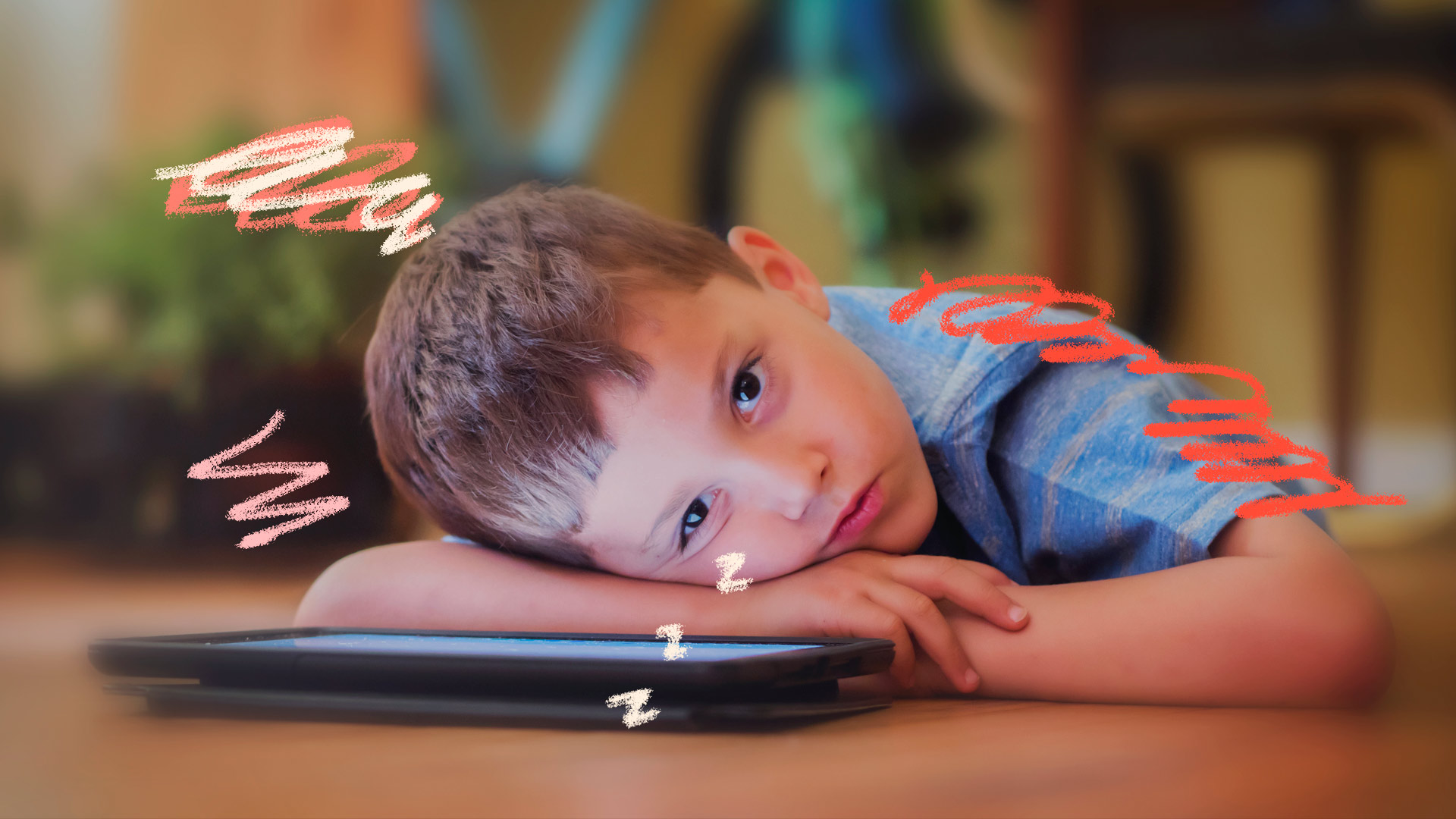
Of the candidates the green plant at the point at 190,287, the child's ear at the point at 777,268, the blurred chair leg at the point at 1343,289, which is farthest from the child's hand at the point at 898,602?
the blurred chair leg at the point at 1343,289

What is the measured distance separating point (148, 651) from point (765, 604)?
20 cm

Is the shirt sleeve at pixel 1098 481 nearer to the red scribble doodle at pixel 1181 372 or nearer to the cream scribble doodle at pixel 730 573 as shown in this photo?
the red scribble doodle at pixel 1181 372

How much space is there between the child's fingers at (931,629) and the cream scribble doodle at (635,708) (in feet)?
0.35

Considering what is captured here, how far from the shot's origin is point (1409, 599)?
0.64 m

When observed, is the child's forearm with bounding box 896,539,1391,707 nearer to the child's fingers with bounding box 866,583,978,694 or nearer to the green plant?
the child's fingers with bounding box 866,583,978,694

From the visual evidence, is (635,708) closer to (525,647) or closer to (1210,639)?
(525,647)

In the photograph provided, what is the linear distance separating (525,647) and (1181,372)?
316 millimetres

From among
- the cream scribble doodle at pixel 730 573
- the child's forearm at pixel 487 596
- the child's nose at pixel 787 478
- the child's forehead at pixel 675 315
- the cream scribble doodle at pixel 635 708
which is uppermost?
the child's forehead at pixel 675 315

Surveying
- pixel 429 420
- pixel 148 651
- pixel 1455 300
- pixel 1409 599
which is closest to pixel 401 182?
pixel 429 420

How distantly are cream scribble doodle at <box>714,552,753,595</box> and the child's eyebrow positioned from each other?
0.02 m

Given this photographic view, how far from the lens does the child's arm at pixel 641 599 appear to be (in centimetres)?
37

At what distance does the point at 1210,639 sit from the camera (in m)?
0.35

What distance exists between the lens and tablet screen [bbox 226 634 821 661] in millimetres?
308

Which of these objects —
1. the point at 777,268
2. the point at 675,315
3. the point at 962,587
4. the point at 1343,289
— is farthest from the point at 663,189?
the point at 1343,289
